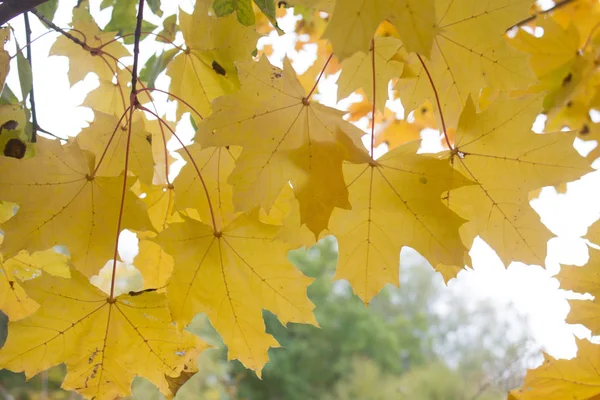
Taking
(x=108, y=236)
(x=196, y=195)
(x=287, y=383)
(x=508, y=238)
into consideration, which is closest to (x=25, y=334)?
(x=108, y=236)

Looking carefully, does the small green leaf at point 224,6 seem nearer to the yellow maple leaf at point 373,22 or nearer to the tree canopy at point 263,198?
the tree canopy at point 263,198

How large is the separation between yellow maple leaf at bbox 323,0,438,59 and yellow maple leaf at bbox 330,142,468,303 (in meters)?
0.18

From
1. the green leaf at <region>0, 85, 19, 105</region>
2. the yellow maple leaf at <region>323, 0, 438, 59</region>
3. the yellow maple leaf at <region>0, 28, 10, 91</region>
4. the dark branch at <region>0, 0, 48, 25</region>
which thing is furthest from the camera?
the green leaf at <region>0, 85, 19, 105</region>

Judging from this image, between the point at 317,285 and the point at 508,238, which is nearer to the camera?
the point at 508,238

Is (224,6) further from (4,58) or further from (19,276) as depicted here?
(19,276)

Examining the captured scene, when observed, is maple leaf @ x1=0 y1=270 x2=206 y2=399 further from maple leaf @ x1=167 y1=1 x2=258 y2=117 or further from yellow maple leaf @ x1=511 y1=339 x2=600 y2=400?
yellow maple leaf @ x1=511 y1=339 x2=600 y2=400

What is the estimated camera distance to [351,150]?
549 mm

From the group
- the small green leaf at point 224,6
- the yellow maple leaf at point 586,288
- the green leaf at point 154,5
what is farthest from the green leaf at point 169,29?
the yellow maple leaf at point 586,288

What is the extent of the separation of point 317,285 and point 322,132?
6664mm

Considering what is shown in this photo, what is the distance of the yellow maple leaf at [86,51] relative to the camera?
35.8 inches

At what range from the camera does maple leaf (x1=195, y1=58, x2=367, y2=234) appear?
57cm

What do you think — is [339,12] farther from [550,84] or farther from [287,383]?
[287,383]

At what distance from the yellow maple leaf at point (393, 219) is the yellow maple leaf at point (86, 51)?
57 cm

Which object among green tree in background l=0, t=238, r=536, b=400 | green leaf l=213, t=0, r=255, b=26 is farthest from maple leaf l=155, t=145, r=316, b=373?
green tree in background l=0, t=238, r=536, b=400
